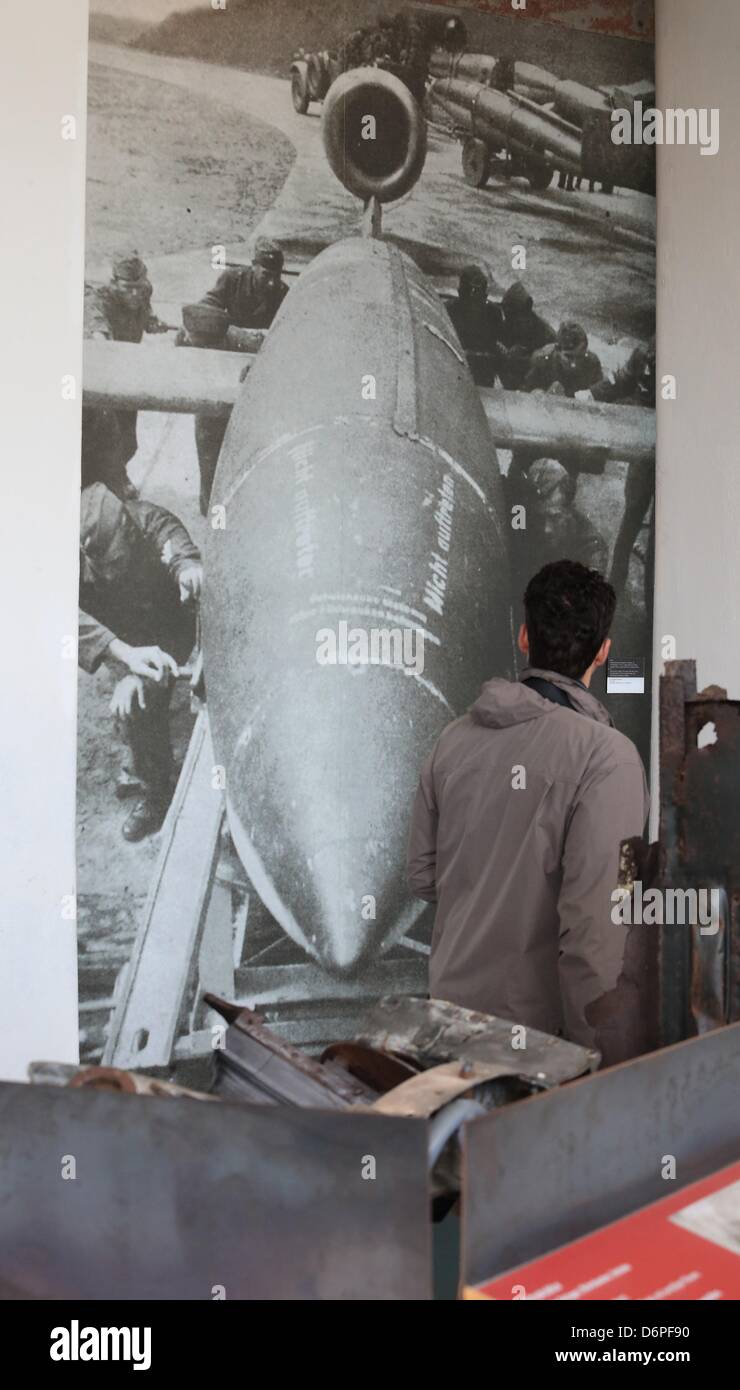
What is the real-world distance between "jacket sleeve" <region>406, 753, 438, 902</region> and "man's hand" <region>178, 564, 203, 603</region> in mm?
1395

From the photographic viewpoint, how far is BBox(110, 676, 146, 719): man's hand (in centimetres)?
367

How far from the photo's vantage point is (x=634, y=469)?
4.33m

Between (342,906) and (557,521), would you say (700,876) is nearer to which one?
(342,906)

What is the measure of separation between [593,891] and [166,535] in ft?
6.53

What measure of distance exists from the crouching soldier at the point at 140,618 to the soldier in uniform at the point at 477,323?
1172 mm

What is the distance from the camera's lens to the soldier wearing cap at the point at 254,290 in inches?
150

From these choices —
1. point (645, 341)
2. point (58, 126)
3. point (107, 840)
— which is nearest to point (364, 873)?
point (107, 840)

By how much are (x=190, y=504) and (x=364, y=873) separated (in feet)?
4.18

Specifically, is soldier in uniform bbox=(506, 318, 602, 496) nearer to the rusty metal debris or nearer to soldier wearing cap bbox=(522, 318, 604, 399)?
soldier wearing cap bbox=(522, 318, 604, 399)

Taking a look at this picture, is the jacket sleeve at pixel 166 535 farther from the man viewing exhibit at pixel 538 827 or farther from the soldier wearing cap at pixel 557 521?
the man viewing exhibit at pixel 538 827

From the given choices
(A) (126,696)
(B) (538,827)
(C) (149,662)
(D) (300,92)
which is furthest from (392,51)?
(B) (538,827)

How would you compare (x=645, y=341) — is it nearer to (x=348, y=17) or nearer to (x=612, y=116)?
(x=612, y=116)

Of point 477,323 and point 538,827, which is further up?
point 477,323
